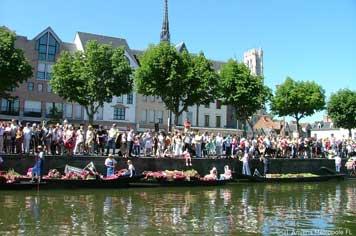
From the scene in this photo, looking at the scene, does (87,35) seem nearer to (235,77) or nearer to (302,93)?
(235,77)

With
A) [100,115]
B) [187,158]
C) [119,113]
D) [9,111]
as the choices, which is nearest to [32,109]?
[9,111]

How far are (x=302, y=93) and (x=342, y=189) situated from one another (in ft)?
91.9

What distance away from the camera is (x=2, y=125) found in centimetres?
3122

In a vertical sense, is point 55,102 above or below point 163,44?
below

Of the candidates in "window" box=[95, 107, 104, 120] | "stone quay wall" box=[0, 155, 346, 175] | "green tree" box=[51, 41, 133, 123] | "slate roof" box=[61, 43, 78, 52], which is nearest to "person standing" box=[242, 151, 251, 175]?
"stone quay wall" box=[0, 155, 346, 175]

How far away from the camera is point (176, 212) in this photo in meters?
22.3

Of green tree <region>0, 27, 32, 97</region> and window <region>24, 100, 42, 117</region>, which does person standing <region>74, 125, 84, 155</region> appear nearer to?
green tree <region>0, 27, 32, 97</region>

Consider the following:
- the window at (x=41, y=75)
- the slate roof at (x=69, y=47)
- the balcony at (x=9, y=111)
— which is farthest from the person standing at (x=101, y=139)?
the slate roof at (x=69, y=47)

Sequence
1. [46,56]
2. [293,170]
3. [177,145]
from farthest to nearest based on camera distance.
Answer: [46,56] < [293,170] < [177,145]

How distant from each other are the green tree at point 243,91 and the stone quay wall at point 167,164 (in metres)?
10.4

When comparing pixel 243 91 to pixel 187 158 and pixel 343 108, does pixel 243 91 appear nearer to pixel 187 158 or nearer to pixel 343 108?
pixel 343 108

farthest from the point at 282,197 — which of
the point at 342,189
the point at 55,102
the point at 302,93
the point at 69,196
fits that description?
the point at 55,102

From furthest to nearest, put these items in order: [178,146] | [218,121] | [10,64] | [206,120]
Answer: [218,121] → [206,120] → [10,64] → [178,146]

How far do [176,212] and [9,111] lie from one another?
46453 mm
